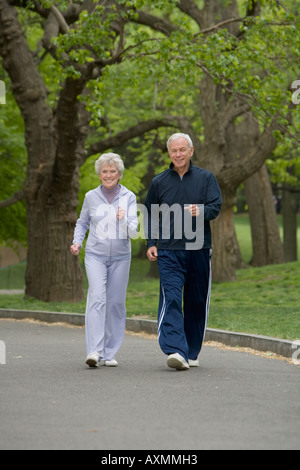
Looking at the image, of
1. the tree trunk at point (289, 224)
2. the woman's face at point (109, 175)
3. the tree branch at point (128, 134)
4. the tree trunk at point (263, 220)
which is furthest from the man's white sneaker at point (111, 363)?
the tree trunk at point (289, 224)

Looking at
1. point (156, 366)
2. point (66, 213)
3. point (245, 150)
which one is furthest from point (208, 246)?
point (245, 150)

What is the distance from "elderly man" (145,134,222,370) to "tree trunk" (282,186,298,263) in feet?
103

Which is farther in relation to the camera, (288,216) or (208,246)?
(288,216)

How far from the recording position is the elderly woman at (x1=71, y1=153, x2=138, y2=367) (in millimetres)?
9188

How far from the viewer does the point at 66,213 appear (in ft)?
64.6

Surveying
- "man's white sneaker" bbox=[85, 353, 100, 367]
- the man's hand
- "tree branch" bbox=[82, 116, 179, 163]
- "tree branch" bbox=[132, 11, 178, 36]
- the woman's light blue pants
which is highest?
"tree branch" bbox=[132, 11, 178, 36]

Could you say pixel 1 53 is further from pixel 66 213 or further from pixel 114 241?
pixel 114 241

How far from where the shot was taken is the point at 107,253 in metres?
9.32

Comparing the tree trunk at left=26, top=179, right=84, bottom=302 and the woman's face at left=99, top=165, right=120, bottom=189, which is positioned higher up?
the woman's face at left=99, top=165, right=120, bottom=189

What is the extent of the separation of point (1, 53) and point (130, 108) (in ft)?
50.1

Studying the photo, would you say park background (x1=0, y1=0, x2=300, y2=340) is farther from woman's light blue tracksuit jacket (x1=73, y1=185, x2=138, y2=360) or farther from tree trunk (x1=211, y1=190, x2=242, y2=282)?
woman's light blue tracksuit jacket (x1=73, y1=185, x2=138, y2=360)

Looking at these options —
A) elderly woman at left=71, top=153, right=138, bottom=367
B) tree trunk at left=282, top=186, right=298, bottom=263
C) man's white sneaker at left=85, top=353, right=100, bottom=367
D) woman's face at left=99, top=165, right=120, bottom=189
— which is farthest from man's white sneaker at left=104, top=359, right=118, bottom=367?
tree trunk at left=282, top=186, right=298, bottom=263

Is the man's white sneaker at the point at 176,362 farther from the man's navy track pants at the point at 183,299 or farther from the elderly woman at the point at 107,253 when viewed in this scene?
the elderly woman at the point at 107,253

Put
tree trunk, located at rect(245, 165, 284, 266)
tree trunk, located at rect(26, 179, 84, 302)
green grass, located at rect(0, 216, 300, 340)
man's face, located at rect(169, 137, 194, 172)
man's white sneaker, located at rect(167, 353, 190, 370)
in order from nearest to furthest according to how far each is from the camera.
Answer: man's white sneaker, located at rect(167, 353, 190, 370), man's face, located at rect(169, 137, 194, 172), green grass, located at rect(0, 216, 300, 340), tree trunk, located at rect(26, 179, 84, 302), tree trunk, located at rect(245, 165, 284, 266)
